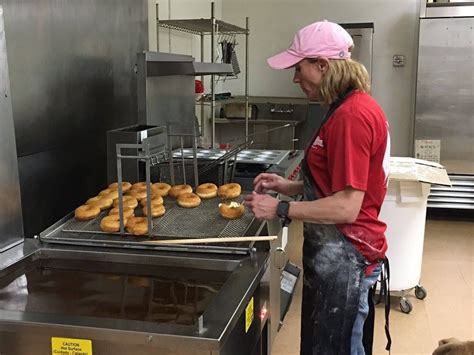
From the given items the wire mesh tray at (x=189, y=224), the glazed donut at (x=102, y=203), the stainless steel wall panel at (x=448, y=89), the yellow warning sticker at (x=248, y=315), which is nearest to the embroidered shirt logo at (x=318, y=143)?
the wire mesh tray at (x=189, y=224)

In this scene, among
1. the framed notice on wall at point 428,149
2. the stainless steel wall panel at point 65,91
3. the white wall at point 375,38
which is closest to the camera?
the stainless steel wall panel at point 65,91

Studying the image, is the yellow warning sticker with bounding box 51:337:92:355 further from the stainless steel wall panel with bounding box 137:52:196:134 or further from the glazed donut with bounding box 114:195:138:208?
the stainless steel wall panel with bounding box 137:52:196:134

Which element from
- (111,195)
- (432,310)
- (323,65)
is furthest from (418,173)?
(111,195)

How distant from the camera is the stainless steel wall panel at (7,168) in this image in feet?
4.96

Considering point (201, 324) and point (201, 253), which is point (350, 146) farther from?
point (201, 324)

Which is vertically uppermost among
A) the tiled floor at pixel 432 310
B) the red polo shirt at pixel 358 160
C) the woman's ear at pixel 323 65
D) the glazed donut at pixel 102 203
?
Result: the woman's ear at pixel 323 65

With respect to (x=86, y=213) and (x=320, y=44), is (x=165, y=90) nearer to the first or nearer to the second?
(x=86, y=213)

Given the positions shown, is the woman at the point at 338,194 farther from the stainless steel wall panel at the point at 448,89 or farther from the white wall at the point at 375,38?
the white wall at the point at 375,38

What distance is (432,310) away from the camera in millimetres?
3062

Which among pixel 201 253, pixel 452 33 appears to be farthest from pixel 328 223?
pixel 452 33

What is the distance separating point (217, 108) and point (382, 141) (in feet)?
12.6

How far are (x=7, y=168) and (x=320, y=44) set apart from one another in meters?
0.97

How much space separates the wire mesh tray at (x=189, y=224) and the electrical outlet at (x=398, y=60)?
3959mm

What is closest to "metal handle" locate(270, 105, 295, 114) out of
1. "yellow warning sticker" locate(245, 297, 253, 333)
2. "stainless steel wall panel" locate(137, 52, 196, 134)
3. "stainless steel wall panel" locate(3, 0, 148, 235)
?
"stainless steel wall panel" locate(137, 52, 196, 134)
